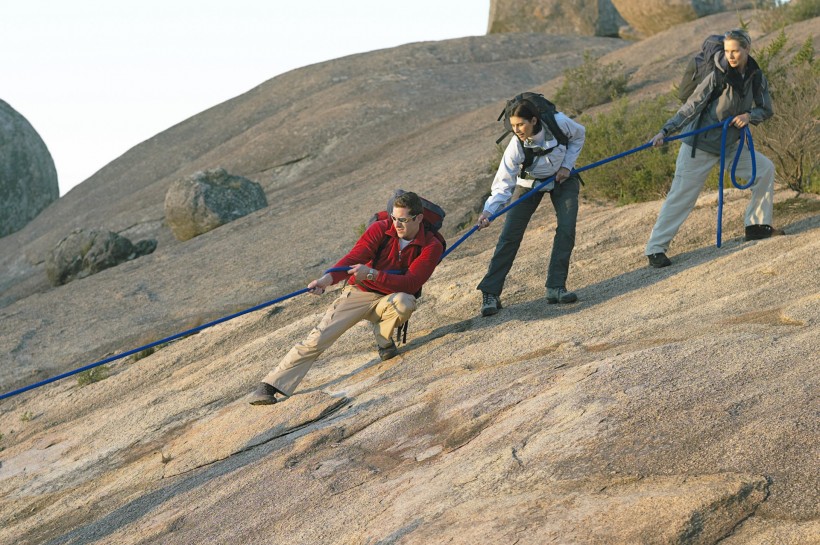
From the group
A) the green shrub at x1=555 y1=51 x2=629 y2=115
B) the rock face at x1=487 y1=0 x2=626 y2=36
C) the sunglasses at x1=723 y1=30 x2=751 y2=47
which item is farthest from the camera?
the rock face at x1=487 y1=0 x2=626 y2=36

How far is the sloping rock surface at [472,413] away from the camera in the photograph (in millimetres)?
4344

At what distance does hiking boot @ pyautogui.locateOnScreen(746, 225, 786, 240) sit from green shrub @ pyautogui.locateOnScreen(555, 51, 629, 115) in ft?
30.4

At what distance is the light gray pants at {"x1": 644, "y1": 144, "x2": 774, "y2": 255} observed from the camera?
26.0ft

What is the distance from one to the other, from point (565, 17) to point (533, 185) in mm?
26781

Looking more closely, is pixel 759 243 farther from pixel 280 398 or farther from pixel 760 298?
pixel 280 398

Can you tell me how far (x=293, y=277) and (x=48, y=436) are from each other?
4756 mm

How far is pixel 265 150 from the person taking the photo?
22.5 meters

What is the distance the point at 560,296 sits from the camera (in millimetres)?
7754

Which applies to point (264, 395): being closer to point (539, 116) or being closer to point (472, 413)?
point (472, 413)

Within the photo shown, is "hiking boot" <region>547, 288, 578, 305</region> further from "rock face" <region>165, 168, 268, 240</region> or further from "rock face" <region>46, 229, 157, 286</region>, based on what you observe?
"rock face" <region>46, 229, 157, 286</region>

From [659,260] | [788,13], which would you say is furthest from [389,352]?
[788,13]

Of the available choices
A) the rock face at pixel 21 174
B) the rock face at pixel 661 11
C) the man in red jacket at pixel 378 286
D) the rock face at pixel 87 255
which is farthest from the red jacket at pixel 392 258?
the rock face at pixel 21 174

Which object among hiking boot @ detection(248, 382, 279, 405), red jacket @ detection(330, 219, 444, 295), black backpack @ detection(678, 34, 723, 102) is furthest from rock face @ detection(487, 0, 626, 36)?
hiking boot @ detection(248, 382, 279, 405)

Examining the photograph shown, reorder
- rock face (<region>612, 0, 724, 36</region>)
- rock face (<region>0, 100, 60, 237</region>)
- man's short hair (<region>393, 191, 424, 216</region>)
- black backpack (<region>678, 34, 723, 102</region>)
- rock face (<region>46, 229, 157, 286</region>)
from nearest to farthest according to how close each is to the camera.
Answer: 1. man's short hair (<region>393, 191, 424, 216</region>)
2. black backpack (<region>678, 34, 723, 102</region>)
3. rock face (<region>46, 229, 157, 286</region>)
4. rock face (<region>612, 0, 724, 36</region>)
5. rock face (<region>0, 100, 60, 237</region>)
